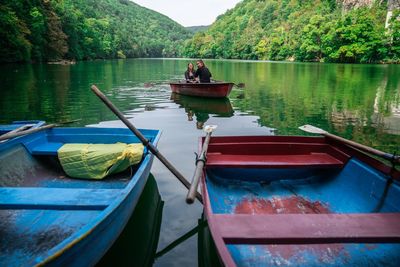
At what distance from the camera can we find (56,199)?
11.2 ft

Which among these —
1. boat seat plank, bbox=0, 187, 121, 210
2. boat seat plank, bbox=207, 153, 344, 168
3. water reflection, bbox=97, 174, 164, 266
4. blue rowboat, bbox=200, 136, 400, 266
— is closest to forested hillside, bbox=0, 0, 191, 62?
water reflection, bbox=97, 174, 164, 266

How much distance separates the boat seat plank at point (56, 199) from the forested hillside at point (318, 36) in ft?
214

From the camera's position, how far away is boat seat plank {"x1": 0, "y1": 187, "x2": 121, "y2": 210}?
10.8ft

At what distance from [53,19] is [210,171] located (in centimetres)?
6300

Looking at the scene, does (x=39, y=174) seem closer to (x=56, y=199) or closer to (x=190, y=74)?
(x=56, y=199)

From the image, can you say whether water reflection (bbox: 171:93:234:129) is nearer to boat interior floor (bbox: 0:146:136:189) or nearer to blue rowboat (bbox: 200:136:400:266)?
blue rowboat (bbox: 200:136:400:266)

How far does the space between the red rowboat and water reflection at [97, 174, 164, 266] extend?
9.41 metres

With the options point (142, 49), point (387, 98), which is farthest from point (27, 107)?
point (142, 49)

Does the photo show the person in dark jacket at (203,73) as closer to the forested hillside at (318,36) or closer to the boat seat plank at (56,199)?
the boat seat plank at (56,199)

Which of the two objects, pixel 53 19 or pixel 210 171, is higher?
pixel 53 19

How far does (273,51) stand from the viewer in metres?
85.9

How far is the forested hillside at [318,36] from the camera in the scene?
59969 mm

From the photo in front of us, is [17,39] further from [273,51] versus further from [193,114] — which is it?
[273,51]

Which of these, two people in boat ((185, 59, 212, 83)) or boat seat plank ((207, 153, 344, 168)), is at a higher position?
two people in boat ((185, 59, 212, 83))
